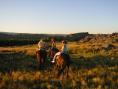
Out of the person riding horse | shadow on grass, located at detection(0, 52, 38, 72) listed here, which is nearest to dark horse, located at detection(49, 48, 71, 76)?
the person riding horse

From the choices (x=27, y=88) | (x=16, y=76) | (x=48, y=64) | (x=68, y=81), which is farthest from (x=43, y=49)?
(x=27, y=88)

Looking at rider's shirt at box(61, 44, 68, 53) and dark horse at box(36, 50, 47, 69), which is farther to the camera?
dark horse at box(36, 50, 47, 69)

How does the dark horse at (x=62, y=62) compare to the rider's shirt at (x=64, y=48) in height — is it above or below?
below

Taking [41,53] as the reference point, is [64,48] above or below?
above

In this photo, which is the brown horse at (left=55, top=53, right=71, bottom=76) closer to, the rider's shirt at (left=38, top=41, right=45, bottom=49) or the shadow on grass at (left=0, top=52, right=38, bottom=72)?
the rider's shirt at (left=38, top=41, right=45, bottom=49)

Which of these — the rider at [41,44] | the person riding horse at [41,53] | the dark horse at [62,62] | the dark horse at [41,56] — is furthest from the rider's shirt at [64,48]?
the dark horse at [41,56]

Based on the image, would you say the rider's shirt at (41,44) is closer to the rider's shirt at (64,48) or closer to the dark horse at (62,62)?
the dark horse at (62,62)

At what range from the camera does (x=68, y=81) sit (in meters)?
16.7

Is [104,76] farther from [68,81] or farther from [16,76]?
[16,76]

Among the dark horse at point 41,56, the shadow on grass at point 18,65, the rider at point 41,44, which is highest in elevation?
the rider at point 41,44

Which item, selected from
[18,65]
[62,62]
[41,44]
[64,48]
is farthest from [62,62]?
[18,65]

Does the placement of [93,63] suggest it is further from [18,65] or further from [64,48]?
[64,48]

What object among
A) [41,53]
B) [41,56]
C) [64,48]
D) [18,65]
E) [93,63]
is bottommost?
[18,65]

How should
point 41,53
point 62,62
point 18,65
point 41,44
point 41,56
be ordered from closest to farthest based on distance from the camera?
1. point 62,62
2. point 41,44
3. point 41,53
4. point 41,56
5. point 18,65
